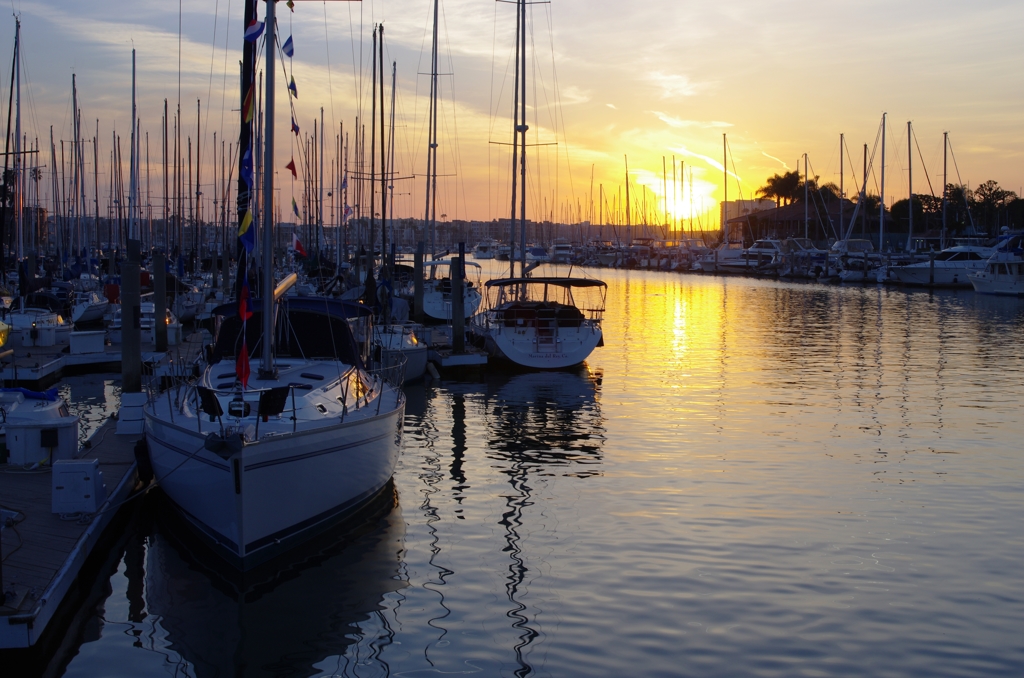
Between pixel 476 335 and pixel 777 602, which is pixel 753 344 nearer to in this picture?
pixel 476 335

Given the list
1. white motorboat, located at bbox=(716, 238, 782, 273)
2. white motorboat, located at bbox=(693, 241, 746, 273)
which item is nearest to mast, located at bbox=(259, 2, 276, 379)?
white motorboat, located at bbox=(716, 238, 782, 273)

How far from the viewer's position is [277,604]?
10.1m

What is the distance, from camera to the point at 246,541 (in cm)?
1036

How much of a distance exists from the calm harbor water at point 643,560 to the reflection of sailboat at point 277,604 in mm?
31

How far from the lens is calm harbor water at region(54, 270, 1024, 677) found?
8.92 m

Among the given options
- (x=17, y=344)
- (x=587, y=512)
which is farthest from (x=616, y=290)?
(x=587, y=512)

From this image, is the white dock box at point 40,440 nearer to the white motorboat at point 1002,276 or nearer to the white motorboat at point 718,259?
the white motorboat at point 1002,276

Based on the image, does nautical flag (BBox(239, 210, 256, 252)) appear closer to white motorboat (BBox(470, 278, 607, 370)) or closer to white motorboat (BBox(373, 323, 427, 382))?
white motorboat (BBox(373, 323, 427, 382))

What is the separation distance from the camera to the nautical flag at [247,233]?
1147cm

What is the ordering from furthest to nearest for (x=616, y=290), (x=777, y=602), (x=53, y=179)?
(x=616, y=290) → (x=53, y=179) → (x=777, y=602)

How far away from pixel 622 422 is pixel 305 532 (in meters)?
10.00

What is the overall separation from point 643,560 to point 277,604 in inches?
166

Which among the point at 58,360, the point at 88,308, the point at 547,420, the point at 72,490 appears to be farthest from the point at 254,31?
the point at 88,308

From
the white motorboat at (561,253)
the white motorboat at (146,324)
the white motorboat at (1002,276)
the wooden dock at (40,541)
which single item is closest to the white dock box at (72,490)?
the wooden dock at (40,541)
